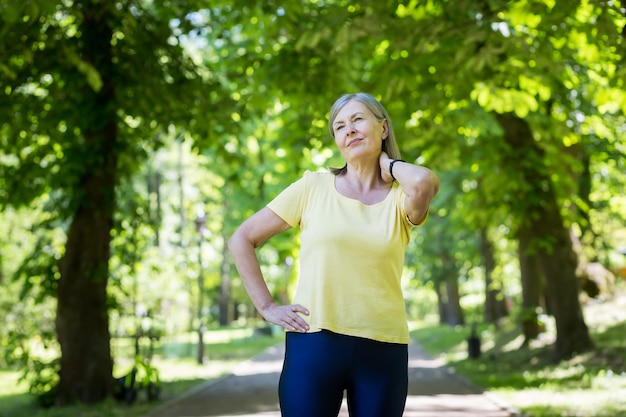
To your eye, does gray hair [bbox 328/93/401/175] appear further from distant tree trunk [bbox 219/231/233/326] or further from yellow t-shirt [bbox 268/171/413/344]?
distant tree trunk [bbox 219/231/233/326]

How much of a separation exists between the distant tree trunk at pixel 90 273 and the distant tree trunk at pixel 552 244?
715 cm

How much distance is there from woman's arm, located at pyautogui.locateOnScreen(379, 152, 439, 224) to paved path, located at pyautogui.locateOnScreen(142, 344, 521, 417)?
8.15 metres

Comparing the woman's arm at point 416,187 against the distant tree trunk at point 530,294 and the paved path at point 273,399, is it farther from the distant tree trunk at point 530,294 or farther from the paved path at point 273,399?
the distant tree trunk at point 530,294

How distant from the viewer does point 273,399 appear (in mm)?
14117

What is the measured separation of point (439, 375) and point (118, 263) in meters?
7.65

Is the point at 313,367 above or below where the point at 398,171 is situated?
below

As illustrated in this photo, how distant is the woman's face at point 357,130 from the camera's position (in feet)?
11.7

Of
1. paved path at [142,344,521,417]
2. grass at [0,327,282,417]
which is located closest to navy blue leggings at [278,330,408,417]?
paved path at [142,344,521,417]

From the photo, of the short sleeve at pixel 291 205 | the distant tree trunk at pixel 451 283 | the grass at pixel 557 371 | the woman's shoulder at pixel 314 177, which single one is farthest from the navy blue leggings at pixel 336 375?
the distant tree trunk at pixel 451 283

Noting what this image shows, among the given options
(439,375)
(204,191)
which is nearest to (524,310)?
(439,375)

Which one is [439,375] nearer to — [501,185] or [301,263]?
[501,185]

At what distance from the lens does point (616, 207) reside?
2580cm

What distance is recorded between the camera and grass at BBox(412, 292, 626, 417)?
1093 centimetres

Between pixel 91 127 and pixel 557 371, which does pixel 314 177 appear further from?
pixel 557 371
